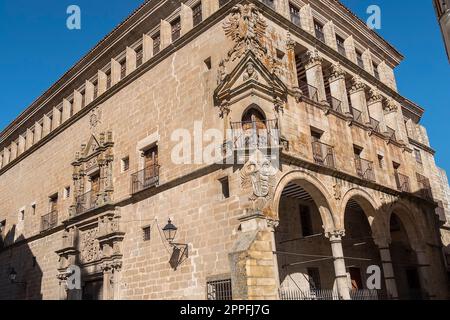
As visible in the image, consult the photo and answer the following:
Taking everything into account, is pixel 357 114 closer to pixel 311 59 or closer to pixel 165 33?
pixel 311 59

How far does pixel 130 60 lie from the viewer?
18891 mm

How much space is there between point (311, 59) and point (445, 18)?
35.8ft

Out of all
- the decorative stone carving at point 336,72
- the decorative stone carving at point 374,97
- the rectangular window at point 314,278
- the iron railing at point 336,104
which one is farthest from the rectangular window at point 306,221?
the decorative stone carving at point 374,97

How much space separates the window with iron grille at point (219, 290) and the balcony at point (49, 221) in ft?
37.6

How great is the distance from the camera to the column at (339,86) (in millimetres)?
17328

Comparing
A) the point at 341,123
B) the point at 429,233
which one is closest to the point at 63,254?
the point at 341,123

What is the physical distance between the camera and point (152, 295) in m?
14.2

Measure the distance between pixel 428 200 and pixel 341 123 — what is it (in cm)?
685

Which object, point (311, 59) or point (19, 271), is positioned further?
point (19, 271)

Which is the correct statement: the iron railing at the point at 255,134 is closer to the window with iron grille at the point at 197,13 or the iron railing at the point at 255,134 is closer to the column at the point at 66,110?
the window with iron grille at the point at 197,13

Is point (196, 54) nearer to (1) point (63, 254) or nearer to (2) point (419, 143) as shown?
(1) point (63, 254)

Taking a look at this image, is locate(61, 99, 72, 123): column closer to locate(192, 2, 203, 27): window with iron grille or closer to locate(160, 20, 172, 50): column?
locate(160, 20, 172, 50): column

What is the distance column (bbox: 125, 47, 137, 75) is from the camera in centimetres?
1870

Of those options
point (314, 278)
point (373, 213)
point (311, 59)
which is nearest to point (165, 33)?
point (311, 59)
